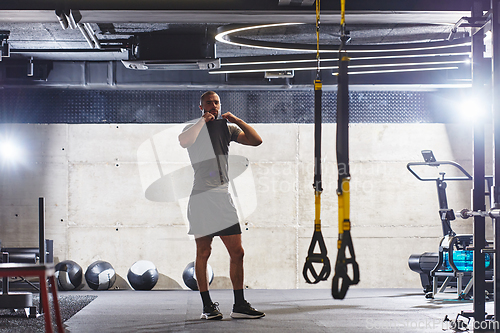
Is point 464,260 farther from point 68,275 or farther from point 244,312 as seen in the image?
point 68,275

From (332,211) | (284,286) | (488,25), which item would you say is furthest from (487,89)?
(284,286)

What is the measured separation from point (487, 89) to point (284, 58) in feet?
7.63

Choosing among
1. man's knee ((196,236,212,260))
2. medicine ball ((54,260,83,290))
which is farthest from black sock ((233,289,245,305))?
medicine ball ((54,260,83,290))

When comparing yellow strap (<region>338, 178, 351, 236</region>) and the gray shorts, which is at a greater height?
yellow strap (<region>338, 178, 351, 236</region>)

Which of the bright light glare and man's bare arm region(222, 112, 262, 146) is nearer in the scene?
man's bare arm region(222, 112, 262, 146)

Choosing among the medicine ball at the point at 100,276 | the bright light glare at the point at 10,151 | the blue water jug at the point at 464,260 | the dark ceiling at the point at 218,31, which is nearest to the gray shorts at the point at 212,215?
the dark ceiling at the point at 218,31

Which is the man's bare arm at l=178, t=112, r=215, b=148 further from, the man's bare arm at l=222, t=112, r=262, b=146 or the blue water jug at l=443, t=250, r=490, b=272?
the blue water jug at l=443, t=250, r=490, b=272

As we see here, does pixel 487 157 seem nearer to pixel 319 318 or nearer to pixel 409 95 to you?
pixel 409 95

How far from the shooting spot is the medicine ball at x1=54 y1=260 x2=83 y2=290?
5387 millimetres

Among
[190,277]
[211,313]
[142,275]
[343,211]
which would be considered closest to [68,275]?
[142,275]

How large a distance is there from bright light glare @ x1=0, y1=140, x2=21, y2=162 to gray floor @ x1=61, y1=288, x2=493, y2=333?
74.6 inches

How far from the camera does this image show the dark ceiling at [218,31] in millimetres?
3203

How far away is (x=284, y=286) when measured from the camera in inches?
236

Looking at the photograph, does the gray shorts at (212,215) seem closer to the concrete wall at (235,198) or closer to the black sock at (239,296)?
the black sock at (239,296)
